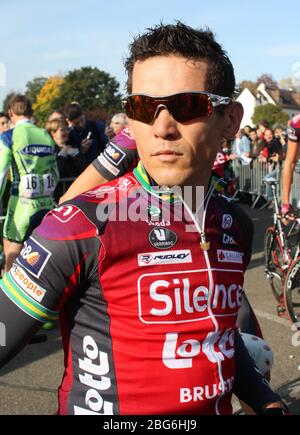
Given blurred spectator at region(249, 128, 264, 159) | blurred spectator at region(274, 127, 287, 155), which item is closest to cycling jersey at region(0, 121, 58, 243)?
blurred spectator at region(249, 128, 264, 159)

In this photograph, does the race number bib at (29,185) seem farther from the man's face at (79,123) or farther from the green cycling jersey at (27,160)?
the man's face at (79,123)

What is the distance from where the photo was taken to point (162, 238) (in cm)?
138

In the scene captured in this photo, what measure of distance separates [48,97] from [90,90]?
343 inches

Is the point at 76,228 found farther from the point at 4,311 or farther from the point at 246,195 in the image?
the point at 246,195

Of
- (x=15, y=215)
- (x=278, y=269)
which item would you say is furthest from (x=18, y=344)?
(x=278, y=269)

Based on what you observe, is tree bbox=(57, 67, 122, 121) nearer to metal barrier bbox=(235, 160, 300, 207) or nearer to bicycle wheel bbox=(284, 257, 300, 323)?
metal barrier bbox=(235, 160, 300, 207)

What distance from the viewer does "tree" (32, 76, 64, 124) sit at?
256 feet

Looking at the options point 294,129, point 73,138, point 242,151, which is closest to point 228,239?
point 294,129

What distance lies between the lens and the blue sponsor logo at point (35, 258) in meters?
1.26

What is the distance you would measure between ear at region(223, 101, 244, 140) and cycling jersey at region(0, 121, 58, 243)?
396 centimetres

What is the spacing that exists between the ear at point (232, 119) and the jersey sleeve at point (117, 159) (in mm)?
1005

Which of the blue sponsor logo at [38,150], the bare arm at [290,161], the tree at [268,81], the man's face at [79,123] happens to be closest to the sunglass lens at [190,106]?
the bare arm at [290,161]

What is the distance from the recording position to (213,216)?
157 centimetres

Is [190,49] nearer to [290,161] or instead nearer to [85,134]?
[290,161]
